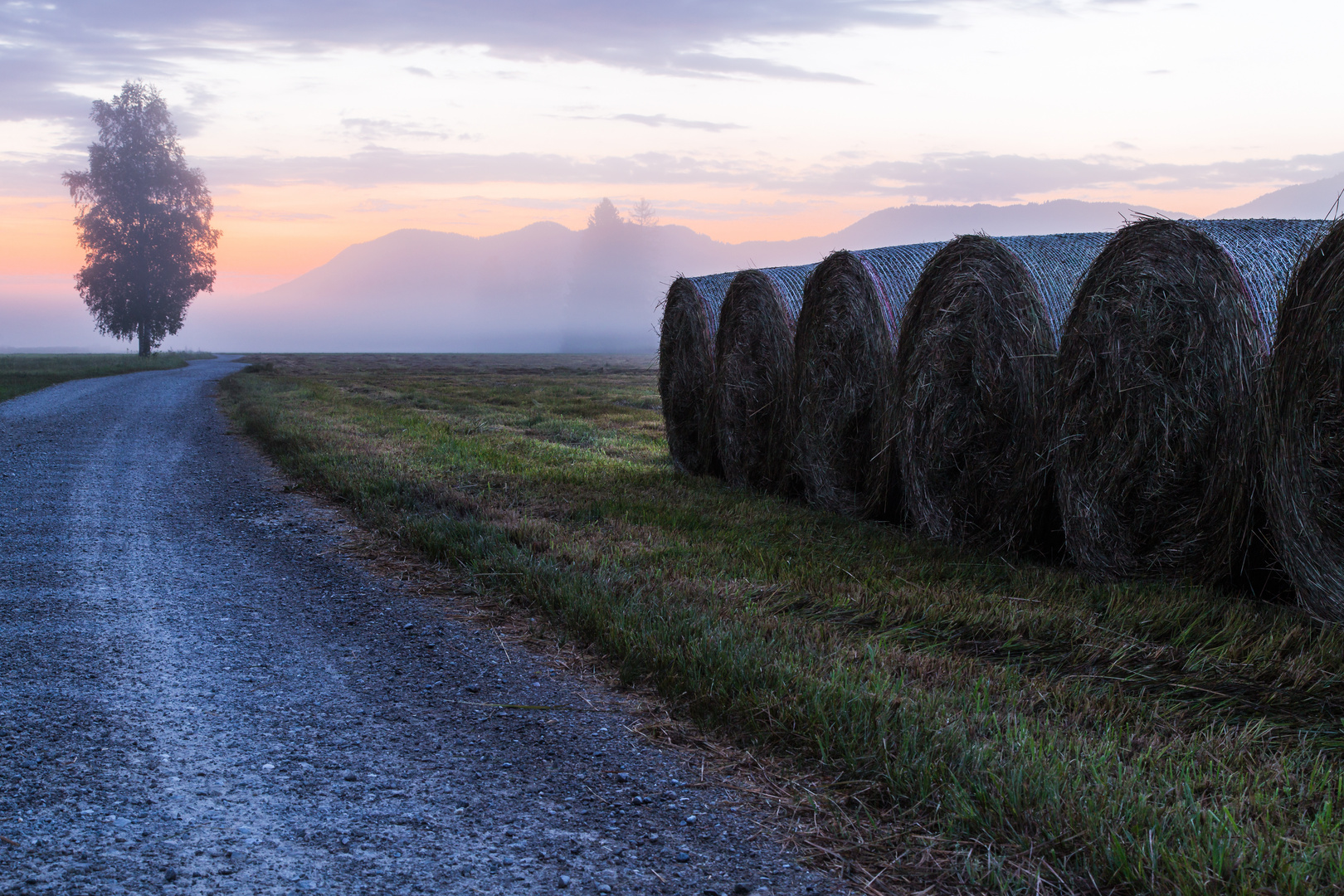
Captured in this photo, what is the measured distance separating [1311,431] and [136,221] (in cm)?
5772

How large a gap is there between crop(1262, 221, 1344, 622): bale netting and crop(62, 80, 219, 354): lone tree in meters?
56.4

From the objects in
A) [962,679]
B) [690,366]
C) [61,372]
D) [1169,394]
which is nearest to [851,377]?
[1169,394]

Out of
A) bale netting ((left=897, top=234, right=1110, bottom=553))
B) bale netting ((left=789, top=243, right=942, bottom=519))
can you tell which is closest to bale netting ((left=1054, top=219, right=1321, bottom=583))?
bale netting ((left=897, top=234, right=1110, bottom=553))

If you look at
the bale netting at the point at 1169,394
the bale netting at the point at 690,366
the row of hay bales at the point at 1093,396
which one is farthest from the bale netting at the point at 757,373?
the bale netting at the point at 1169,394

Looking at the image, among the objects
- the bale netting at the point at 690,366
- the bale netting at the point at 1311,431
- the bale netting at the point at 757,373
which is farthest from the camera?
the bale netting at the point at 690,366

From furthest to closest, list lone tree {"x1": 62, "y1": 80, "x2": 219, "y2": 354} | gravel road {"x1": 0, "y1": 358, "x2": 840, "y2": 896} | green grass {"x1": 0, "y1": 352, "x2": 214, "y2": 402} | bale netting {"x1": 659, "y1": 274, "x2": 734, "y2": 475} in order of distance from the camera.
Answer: lone tree {"x1": 62, "y1": 80, "x2": 219, "y2": 354} → green grass {"x1": 0, "y1": 352, "x2": 214, "y2": 402} → bale netting {"x1": 659, "y1": 274, "x2": 734, "y2": 475} → gravel road {"x1": 0, "y1": 358, "x2": 840, "y2": 896}

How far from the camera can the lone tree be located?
49.5 m

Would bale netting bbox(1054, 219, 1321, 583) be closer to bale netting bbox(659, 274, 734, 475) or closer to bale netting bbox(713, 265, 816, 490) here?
bale netting bbox(713, 265, 816, 490)

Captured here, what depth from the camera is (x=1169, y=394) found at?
539cm

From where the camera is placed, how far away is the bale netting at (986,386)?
6344mm

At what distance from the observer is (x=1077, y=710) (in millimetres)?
3637

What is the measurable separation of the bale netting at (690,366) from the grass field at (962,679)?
2595 millimetres

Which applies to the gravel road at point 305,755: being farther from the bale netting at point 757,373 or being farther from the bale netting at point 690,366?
the bale netting at point 690,366

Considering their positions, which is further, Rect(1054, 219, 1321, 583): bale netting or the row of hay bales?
Rect(1054, 219, 1321, 583): bale netting
